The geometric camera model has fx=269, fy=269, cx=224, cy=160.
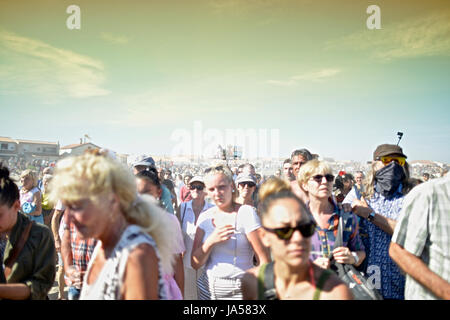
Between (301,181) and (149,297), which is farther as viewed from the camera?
(301,181)

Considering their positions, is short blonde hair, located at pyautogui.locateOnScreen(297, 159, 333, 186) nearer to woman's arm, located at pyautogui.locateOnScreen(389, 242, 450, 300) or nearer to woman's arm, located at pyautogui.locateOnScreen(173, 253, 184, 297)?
woman's arm, located at pyautogui.locateOnScreen(389, 242, 450, 300)

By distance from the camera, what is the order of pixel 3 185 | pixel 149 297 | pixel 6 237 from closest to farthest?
pixel 149 297, pixel 3 185, pixel 6 237

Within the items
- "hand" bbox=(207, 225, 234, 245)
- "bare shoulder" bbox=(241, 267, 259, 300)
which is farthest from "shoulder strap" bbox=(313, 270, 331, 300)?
"hand" bbox=(207, 225, 234, 245)

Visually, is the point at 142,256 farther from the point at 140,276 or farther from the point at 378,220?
the point at 378,220

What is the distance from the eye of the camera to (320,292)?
1485 mm

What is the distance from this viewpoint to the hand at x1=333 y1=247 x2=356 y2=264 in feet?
6.89

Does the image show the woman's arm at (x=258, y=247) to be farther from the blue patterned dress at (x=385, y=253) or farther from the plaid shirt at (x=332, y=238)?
the blue patterned dress at (x=385, y=253)

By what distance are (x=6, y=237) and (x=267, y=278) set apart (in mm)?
2110

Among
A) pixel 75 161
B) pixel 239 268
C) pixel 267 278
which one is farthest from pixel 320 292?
pixel 75 161

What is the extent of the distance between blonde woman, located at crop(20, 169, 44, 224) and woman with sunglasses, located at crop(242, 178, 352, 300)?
497cm

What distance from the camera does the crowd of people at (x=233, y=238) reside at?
4.62 ft

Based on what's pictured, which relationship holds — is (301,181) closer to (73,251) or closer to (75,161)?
(75,161)

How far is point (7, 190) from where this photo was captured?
6.68ft

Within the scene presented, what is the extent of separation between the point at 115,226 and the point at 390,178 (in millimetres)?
2862
